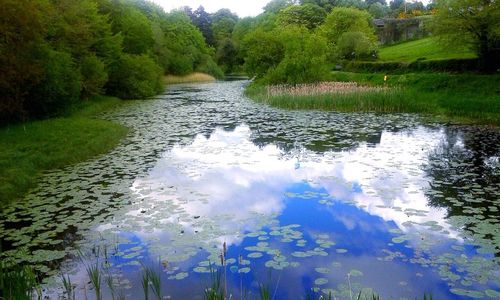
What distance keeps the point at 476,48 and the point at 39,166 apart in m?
26.2

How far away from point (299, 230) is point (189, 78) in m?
58.6

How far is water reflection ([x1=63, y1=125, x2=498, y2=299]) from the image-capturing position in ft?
17.3

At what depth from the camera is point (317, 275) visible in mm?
5367

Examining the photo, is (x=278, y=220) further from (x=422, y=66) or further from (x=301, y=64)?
(x=422, y=66)

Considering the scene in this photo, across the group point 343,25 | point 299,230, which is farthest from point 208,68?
point 299,230

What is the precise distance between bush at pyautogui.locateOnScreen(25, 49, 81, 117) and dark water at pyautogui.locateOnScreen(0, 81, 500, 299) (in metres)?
5.73

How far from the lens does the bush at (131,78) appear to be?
34.0 metres

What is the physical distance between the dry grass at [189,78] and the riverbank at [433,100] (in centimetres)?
3480

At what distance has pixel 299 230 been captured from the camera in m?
6.86

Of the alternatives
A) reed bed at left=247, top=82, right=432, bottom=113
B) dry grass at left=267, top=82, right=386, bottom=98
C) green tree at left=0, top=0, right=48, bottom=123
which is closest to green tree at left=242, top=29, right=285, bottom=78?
dry grass at left=267, top=82, right=386, bottom=98

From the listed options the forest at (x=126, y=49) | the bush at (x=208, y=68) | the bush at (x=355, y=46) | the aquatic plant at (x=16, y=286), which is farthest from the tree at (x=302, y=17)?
the aquatic plant at (x=16, y=286)

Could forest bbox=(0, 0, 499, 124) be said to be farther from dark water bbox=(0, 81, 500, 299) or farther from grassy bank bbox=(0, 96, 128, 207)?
dark water bbox=(0, 81, 500, 299)

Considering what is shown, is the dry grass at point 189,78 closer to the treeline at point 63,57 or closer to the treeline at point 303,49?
the treeline at point 63,57

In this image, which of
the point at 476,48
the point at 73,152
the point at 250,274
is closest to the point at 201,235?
the point at 250,274
